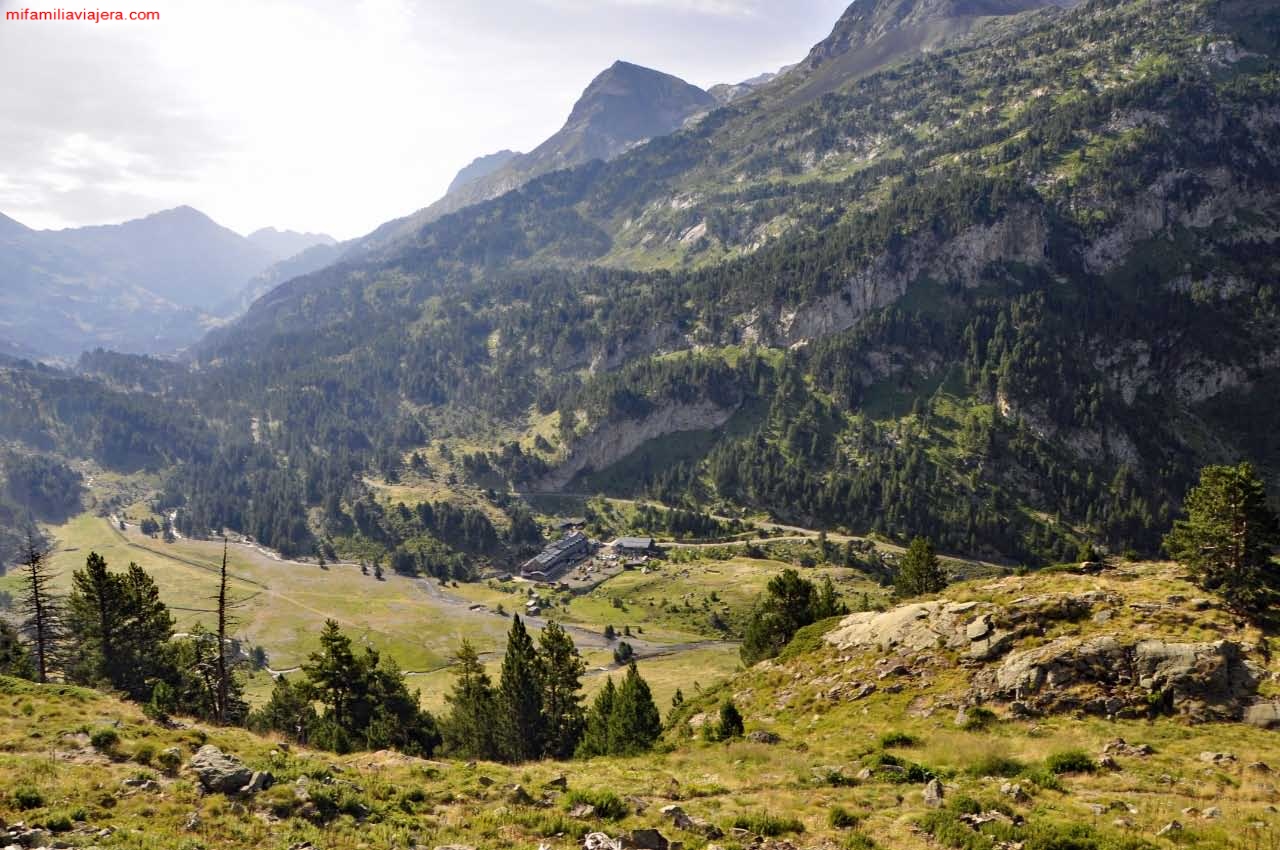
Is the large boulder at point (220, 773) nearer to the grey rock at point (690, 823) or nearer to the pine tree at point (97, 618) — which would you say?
the grey rock at point (690, 823)

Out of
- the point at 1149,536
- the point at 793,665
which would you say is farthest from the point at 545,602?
the point at 1149,536

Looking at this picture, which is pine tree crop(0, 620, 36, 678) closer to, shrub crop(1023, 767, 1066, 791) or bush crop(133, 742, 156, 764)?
bush crop(133, 742, 156, 764)

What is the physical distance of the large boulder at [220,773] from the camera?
84.1 ft

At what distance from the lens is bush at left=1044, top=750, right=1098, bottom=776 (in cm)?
2958

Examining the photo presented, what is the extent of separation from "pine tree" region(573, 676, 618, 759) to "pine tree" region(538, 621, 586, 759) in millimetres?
2001

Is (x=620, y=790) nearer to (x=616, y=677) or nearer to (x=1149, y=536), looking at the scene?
(x=616, y=677)

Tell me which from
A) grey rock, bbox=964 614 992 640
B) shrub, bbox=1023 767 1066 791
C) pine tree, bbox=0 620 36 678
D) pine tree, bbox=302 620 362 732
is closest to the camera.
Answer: shrub, bbox=1023 767 1066 791

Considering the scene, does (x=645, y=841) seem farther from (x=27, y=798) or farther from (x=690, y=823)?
(x=27, y=798)

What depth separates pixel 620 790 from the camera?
1180 inches

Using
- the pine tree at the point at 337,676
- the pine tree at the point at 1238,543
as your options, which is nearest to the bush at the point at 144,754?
the pine tree at the point at 337,676

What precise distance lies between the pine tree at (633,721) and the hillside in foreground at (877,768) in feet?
32.2

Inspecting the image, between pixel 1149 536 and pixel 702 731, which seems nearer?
pixel 702 731

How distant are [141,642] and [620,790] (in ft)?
221

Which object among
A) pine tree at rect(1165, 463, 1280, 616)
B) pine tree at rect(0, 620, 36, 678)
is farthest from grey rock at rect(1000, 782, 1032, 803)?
pine tree at rect(0, 620, 36, 678)
